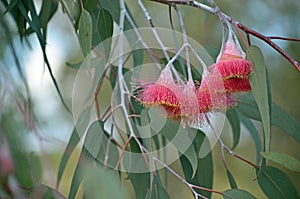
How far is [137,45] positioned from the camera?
3.21 feet

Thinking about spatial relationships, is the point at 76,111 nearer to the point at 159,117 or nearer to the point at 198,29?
the point at 159,117

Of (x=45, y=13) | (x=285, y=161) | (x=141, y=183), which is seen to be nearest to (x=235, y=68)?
(x=285, y=161)

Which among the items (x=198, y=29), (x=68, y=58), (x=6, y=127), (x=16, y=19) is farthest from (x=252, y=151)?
(x=6, y=127)

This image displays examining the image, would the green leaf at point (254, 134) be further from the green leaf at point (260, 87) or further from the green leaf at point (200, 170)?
the green leaf at point (260, 87)

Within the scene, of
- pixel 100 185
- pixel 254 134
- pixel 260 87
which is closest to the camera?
pixel 100 185

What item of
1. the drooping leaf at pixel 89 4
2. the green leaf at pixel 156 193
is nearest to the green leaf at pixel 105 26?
the drooping leaf at pixel 89 4

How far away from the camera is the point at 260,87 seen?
0.66 m

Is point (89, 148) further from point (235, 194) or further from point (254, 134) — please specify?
point (254, 134)

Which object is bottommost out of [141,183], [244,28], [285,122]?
[141,183]

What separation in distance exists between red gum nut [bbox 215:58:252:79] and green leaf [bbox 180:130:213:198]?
0.68 feet

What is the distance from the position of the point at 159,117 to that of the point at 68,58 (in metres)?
1.89

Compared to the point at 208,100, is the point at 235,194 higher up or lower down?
lower down

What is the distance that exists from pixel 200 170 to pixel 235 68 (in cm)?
29

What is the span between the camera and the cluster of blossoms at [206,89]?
0.67m
